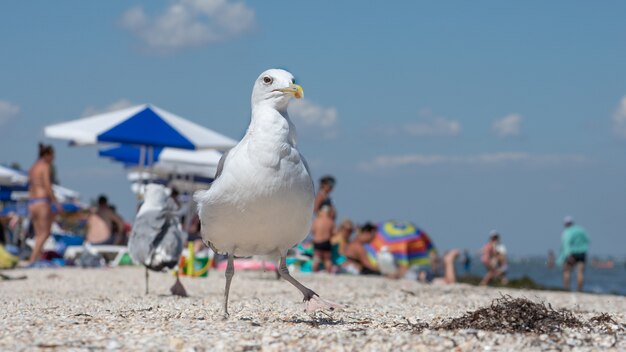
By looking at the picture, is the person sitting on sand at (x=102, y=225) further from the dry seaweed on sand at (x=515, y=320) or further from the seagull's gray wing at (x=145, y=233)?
the dry seaweed on sand at (x=515, y=320)

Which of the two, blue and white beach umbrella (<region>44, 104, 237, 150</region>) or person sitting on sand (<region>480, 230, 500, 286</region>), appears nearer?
blue and white beach umbrella (<region>44, 104, 237, 150</region>)

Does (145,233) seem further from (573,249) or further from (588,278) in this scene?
(588,278)

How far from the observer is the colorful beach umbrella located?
55.9 ft

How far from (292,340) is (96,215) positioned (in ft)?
49.8

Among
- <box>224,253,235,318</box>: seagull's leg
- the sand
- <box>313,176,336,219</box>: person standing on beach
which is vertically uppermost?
<box>313,176,336,219</box>: person standing on beach

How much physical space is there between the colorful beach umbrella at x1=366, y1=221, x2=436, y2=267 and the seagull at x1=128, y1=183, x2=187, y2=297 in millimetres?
7945

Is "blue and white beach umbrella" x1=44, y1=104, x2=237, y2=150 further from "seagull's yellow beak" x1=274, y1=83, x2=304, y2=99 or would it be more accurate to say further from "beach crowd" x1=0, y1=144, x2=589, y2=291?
"seagull's yellow beak" x1=274, y1=83, x2=304, y2=99

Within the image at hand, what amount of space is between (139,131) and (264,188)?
1021 cm

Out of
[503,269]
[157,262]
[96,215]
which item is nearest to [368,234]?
[503,269]

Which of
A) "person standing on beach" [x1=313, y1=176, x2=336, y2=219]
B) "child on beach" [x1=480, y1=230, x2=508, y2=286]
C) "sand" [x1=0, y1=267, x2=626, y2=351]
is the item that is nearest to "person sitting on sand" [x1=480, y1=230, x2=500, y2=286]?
"child on beach" [x1=480, y1=230, x2=508, y2=286]

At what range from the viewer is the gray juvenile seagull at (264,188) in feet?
18.1

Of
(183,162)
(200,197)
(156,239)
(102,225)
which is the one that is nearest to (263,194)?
(200,197)

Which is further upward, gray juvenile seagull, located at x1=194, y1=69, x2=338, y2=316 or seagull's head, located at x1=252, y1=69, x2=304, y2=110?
seagull's head, located at x1=252, y1=69, x2=304, y2=110

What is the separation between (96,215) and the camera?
753 inches
